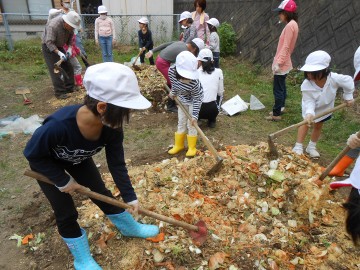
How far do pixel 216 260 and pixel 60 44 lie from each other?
542cm

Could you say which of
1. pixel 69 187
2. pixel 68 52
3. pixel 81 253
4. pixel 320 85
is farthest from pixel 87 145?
pixel 68 52

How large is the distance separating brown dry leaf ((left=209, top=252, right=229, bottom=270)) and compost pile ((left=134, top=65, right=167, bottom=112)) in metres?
4.01

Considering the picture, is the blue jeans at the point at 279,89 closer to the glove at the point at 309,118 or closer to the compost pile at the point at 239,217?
the glove at the point at 309,118

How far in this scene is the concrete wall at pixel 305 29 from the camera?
6.56m

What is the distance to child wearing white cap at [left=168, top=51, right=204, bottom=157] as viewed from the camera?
4000 mm

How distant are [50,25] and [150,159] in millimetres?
3571

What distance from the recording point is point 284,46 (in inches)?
207

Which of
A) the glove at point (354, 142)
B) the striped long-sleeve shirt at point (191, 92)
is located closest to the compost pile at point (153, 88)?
the striped long-sleeve shirt at point (191, 92)

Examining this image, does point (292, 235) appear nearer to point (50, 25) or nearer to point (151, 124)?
point (151, 124)

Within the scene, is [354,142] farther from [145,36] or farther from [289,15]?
[145,36]

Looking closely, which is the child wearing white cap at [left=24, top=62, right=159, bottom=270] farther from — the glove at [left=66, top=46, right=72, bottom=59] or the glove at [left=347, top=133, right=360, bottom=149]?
the glove at [left=66, top=46, right=72, bottom=59]

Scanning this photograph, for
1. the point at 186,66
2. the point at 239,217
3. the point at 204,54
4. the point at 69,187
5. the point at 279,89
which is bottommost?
the point at 239,217

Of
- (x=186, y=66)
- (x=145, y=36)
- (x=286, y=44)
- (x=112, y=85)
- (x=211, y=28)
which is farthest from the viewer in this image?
(x=145, y=36)

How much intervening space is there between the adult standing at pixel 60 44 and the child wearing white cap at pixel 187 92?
102 inches
